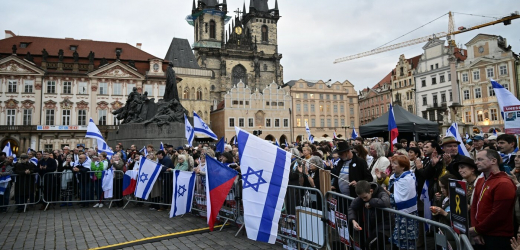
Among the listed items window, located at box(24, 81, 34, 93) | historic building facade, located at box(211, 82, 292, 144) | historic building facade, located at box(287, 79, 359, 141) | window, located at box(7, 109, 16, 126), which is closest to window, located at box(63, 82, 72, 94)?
window, located at box(24, 81, 34, 93)

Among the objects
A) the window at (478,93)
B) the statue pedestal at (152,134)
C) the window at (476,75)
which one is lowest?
the statue pedestal at (152,134)

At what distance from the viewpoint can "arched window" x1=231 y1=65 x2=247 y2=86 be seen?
7023 centimetres

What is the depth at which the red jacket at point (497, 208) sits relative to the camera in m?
3.21

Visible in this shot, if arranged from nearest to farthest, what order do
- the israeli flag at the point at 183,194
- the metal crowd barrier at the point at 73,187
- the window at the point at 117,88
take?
the israeli flag at the point at 183,194 < the metal crowd barrier at the point at 73,187 < the window at the point at 117,88

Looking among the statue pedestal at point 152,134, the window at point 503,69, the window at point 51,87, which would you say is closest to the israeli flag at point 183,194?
the statue pedestal at point 152,134

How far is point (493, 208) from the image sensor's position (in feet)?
10.7

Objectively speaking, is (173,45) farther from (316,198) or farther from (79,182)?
(316,198)

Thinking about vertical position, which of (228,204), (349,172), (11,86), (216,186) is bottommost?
(228,204)

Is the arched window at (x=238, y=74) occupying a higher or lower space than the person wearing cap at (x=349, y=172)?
higher

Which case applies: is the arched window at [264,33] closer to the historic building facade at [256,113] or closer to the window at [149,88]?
the historic building facade at [256,113]

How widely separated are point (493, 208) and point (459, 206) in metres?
0.33

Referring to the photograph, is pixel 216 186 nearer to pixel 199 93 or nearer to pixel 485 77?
pixel 485 77

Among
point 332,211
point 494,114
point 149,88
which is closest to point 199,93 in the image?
point 149,88

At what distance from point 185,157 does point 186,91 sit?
158 ft
